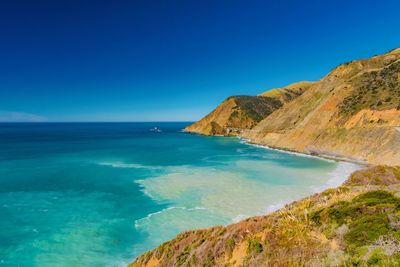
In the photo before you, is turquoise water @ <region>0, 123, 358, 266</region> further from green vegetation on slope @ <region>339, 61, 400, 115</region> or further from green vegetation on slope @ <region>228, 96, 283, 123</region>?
green vegetation on slope @ <region>228, 96, 283, 123</region>

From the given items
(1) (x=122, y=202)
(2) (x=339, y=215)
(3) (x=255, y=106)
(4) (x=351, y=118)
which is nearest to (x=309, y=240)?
(2) (x=339, y=215)

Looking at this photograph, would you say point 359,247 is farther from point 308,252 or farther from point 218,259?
point 218,259

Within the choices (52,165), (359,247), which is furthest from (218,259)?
(52,165)

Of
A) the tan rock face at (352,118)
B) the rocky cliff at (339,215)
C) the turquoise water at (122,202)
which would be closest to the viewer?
the rocky cliff at (339,215)

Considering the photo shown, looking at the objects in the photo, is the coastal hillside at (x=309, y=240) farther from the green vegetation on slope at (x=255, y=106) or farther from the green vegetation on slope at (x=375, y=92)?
the green vegetation on slope at (x=255, y=106)

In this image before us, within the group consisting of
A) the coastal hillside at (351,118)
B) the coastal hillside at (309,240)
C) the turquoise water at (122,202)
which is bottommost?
the turquoise water at (122,202)

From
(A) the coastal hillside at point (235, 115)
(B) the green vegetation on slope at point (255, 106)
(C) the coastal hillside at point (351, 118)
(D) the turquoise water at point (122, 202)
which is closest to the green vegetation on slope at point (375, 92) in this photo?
(C) the coastal hillside at point (351, 118)

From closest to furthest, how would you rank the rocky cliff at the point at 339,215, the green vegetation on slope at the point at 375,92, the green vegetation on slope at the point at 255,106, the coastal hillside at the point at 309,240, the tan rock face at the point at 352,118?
the coastal hillside at the point at 309,240 < the rocky cliff at the point at 339,215 < the tan rock face at the point at 352,118 < the green vegetation on slope at the point at 375,92 < the green vegetation on slope at the point at 255,106
